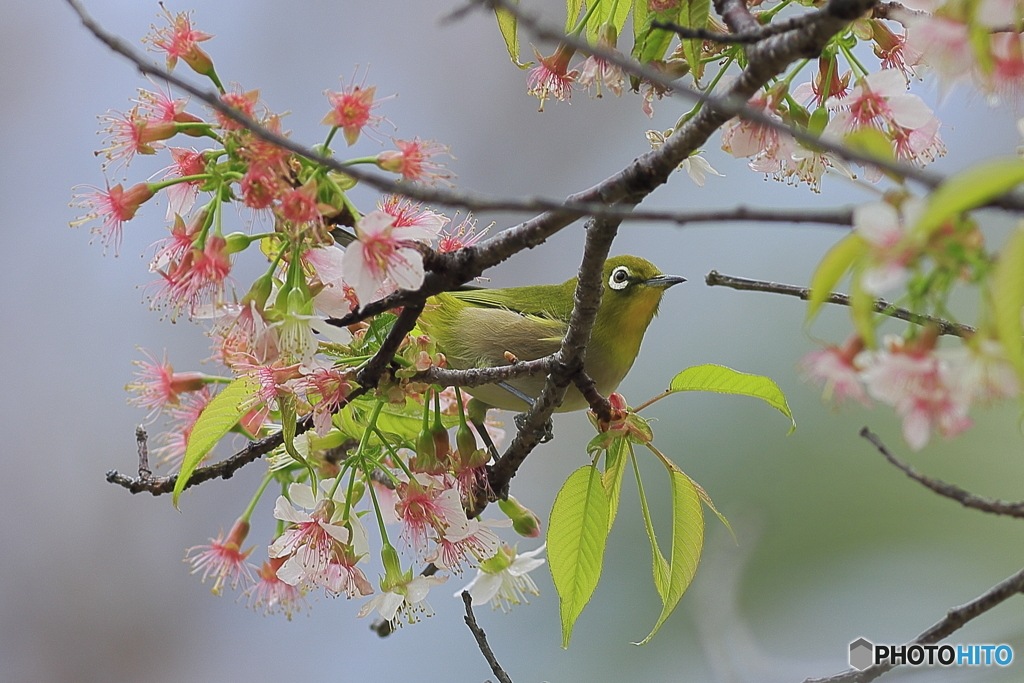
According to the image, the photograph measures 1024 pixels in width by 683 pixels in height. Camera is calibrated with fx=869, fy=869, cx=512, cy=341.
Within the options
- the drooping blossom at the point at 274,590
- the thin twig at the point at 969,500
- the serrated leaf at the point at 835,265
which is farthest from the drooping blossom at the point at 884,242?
the drooping blossom at the point at 274,590

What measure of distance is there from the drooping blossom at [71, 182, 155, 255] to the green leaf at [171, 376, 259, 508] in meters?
0.17

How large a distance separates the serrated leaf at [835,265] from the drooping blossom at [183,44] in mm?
599

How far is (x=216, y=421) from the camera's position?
2.65ft

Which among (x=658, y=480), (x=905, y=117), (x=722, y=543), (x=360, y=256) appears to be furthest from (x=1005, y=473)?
(x=360, y=256)

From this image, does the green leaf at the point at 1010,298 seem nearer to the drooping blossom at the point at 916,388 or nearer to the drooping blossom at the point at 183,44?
the drooping blossom at the point at 916,388

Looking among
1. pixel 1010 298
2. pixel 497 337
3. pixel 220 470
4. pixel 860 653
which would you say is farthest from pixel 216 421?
pixel 860 653

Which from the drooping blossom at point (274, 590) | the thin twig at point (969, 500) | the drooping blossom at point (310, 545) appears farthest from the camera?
the drooping blossom at point (274, 590)

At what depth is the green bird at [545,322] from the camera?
1.16m

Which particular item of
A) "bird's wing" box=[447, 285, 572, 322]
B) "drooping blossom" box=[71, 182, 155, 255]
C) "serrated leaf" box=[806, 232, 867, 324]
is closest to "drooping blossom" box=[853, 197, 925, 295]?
"serrated leaf" box=[806, 232, 867, 324]

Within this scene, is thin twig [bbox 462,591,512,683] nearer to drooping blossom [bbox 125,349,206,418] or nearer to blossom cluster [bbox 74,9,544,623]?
blossom cluster [bbox 74,9,544,623]

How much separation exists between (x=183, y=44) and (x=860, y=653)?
3.26ft

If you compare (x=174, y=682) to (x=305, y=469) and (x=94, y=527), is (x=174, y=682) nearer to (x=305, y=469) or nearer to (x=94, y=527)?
(x=94, y=527)

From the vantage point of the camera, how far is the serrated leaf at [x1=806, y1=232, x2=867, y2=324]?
35 cm

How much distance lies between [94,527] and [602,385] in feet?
6.22
